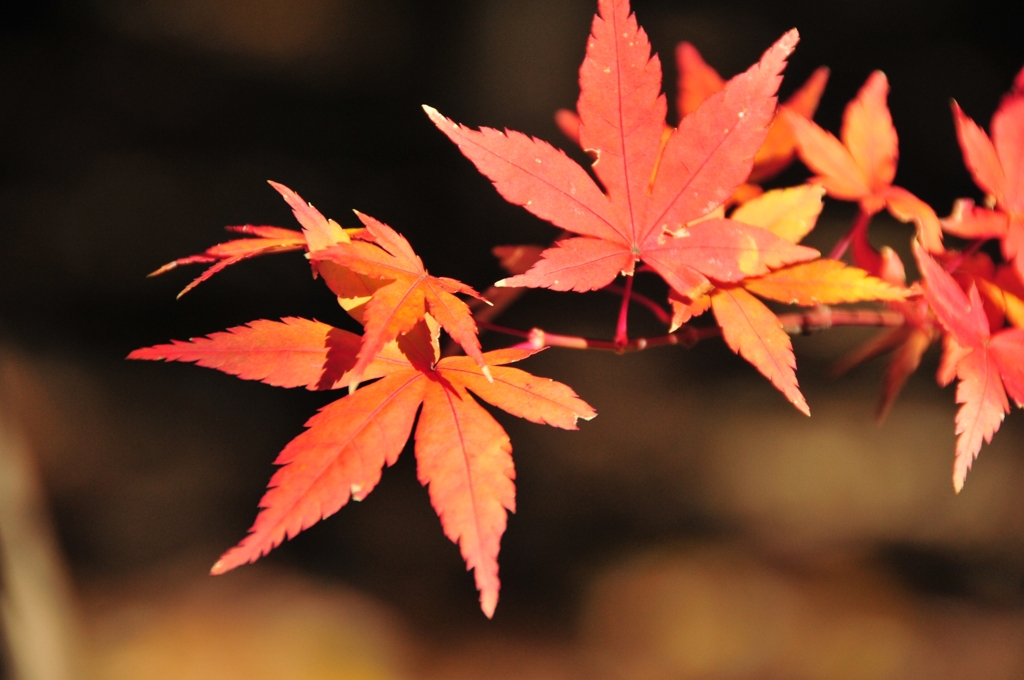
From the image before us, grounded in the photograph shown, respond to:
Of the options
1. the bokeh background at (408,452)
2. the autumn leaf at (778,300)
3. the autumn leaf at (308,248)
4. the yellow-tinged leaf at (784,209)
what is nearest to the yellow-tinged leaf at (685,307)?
the autumn leaf at (778,300)

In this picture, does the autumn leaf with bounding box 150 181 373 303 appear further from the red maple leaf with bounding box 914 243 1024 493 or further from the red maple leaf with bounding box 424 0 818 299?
the red maple leaf with bounding box 914 243 1024 493

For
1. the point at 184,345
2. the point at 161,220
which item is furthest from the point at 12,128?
the point at 184,345

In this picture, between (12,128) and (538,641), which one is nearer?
(12,128)

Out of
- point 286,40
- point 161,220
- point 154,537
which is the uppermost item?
point 286,40

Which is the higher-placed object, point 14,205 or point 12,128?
point 12,128

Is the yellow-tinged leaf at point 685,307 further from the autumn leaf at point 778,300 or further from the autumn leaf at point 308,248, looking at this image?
the autumn leaf at point 308,248

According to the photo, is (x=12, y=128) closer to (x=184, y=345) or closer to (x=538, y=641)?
(x=184, y=345)
